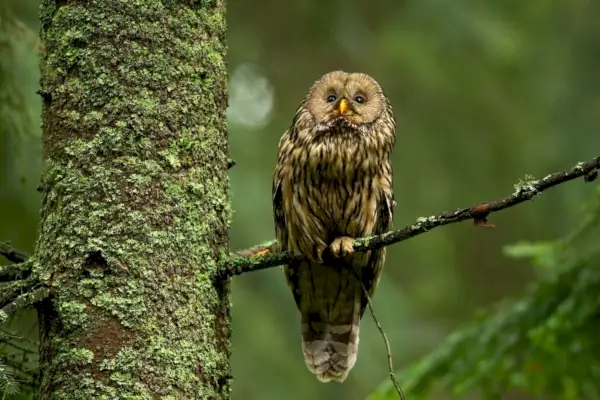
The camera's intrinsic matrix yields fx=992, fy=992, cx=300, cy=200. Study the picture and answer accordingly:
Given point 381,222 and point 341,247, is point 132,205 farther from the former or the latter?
point 381,222

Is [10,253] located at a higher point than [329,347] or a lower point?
lower

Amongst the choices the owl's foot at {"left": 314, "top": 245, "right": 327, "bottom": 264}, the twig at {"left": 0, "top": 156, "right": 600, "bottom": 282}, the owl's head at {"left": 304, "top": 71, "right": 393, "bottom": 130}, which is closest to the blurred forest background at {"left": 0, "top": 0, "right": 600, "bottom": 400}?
the owl's head at {"left": 304, "top": 71, "right": 393, "bottom": 130}

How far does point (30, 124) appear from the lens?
364cm

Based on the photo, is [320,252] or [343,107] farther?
[343,107]

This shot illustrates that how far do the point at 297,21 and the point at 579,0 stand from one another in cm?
236

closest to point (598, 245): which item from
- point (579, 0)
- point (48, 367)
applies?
point (48, 367)

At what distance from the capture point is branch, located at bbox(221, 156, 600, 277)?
2.45 m

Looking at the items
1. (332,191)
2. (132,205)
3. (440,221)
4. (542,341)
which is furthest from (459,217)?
(542,341)

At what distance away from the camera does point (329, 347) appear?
4457mm

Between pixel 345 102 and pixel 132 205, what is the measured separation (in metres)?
1.54

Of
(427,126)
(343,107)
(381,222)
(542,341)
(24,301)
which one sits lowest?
(24,301)

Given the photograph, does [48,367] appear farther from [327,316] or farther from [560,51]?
[560,51]

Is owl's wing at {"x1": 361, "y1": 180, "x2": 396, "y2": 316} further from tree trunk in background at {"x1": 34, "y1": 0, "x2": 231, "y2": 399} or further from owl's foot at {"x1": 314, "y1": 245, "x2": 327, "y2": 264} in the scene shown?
tree trunk in background at {"x1": 34, "y1": 0, "x2": 231, "y2": 399}

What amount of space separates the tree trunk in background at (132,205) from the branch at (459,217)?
0.30ft
